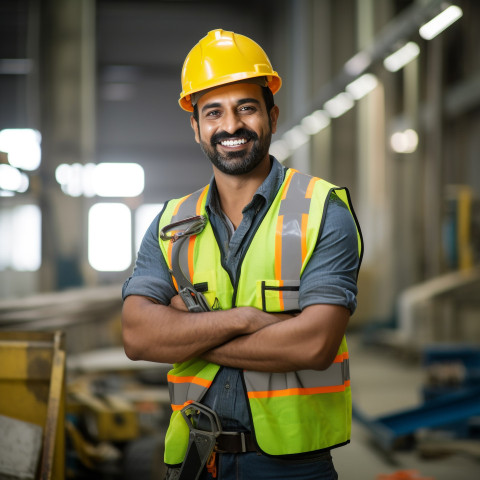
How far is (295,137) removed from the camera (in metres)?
16.9

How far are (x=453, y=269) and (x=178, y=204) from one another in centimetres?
1015

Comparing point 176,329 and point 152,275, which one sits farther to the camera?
point 152,275

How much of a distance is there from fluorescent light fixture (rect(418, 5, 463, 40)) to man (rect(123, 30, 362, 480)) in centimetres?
566

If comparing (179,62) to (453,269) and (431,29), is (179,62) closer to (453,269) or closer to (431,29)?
(453,269)

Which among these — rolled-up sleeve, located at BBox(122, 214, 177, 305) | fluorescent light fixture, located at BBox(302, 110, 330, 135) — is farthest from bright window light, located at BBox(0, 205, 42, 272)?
rolled-up sleeve, located at BBox(122, 214, 177, 305)

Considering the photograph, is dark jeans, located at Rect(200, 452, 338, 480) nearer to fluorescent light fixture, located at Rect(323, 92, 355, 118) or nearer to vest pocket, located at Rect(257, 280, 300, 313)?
vest pocket, located at Rect(257, 280, 300, 313)

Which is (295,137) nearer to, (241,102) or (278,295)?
(241,102)

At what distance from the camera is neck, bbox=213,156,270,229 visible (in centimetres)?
210

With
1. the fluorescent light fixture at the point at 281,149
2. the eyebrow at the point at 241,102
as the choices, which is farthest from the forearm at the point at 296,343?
the fluorescent light fixture at the point at 281,149

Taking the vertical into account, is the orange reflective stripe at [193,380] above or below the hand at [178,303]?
below

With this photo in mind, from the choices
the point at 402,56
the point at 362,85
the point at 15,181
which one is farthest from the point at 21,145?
the point at 15,181

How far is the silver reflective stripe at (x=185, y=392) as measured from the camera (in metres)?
1.94

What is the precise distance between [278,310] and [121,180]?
22585 mm

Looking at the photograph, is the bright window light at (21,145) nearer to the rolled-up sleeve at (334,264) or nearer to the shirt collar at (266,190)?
the shirt collar at (266,190)
